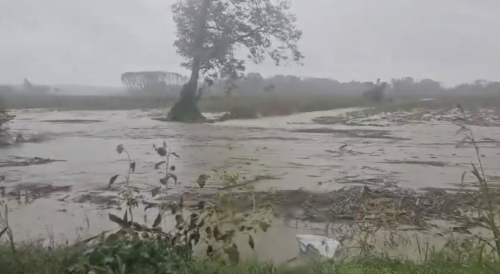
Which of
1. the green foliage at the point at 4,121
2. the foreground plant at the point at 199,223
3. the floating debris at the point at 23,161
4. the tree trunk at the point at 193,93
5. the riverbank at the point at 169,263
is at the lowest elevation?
the riverbank at the point at 169,263

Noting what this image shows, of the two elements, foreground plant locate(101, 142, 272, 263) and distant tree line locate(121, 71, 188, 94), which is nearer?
foreground plant locate(101, 142, 272, 263)

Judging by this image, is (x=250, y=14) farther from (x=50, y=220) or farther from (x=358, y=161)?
(x=50, y=220)

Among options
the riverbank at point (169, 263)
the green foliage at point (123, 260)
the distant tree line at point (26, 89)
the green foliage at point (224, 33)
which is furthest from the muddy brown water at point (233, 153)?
the green foliage at point (123, 260)

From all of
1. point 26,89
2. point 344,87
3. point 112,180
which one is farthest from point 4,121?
point 344,87

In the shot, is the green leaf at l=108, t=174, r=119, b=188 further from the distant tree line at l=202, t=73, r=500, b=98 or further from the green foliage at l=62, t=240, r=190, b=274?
the distant tree line at l=202, t=73, r=500, b=98

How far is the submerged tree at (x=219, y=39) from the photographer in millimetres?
3592

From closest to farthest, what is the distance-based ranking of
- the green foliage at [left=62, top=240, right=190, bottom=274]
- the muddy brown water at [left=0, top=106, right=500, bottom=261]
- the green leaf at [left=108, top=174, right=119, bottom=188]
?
the green foliage at [left=62, top=240, right=190, bottom=274] → the green leaf at [left=108, top=174, right=119, bottom=188] → the muddy brown water at [left=0, top=106, right=500, bottom=261]

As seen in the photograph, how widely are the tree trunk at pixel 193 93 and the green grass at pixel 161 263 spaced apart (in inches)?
42.6

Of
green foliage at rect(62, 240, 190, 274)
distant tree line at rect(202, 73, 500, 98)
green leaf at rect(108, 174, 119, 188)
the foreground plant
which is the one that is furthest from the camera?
distant tree line at rect(202, 73, 500, 98)

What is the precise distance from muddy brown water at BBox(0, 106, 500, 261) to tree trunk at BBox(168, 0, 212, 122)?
0.06m

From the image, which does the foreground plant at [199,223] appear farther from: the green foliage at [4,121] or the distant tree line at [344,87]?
the green foliage at [4,121]

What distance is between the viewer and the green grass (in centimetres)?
259

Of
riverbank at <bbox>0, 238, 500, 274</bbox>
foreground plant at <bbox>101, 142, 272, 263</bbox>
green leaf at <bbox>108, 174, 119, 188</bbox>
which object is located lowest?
riverbank at <bbox>0, 238, 500, 274</bbox>

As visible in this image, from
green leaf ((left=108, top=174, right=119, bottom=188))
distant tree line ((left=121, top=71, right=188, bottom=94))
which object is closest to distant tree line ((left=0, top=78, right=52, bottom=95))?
distant tree line ((left=121, top=71, right=188, bottom=94))
